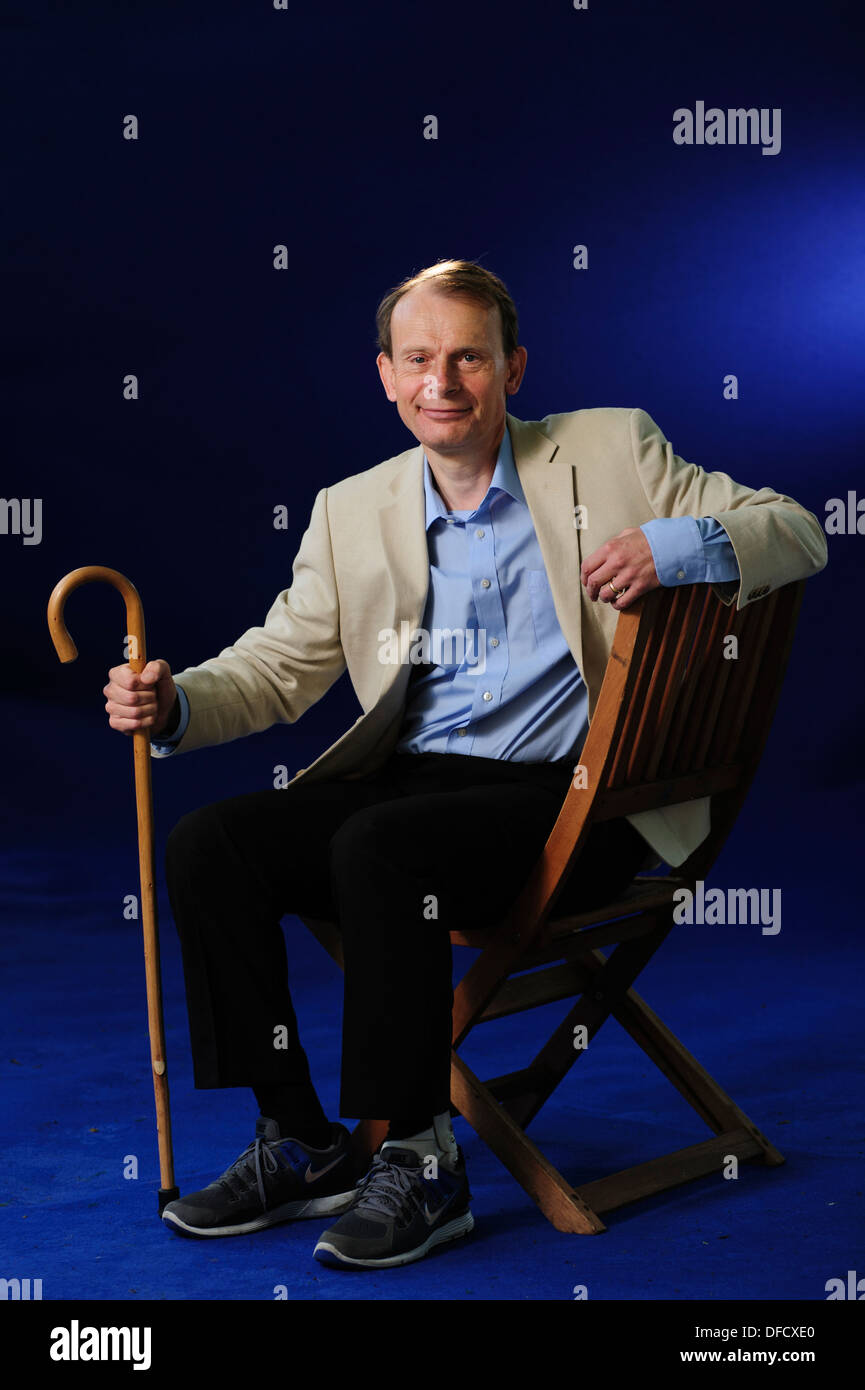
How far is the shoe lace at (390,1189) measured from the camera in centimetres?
237

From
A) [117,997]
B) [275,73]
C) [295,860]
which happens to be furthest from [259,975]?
[275,73]

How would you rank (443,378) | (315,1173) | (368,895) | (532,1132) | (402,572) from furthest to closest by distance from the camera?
(532,1132)
(402,572)
(443,378)
(315,1173)
(368,895)

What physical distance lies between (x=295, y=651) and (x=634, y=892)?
714 mm

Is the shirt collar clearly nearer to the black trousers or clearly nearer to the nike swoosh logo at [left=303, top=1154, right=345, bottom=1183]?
the black trousers

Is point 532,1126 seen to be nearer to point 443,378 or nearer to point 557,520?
point 557,520

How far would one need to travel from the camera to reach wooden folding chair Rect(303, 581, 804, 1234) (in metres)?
2.41

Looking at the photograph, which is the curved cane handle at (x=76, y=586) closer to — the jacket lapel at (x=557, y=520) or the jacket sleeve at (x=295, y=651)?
the jacket sleeve at (x=295, y=651)

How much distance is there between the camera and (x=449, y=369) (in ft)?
8.95

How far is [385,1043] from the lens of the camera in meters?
2.32

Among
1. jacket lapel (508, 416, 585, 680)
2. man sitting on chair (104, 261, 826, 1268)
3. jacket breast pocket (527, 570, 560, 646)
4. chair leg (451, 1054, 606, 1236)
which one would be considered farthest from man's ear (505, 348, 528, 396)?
chair leg (451, 1054, 606, 1236)

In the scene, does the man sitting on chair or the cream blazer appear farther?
the cream blazer

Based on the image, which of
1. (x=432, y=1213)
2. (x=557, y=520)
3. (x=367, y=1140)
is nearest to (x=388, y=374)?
A: (x=557, y=520)

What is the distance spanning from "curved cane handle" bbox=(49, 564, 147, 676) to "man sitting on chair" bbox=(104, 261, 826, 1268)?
3cm

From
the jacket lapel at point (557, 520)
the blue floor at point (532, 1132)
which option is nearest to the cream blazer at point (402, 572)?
the jacket lapel at point (557, 520)
